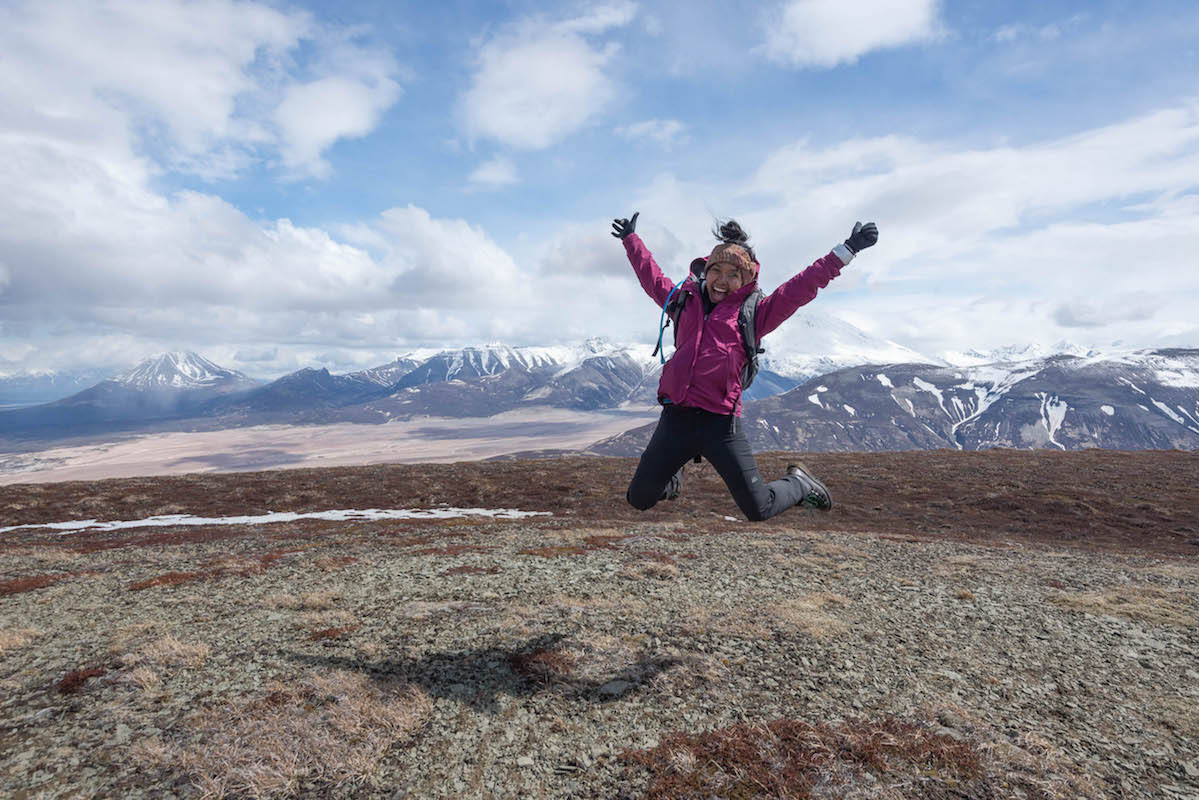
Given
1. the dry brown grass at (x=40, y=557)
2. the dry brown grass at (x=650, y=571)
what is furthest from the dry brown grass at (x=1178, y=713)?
the dry brown grass at (x=40, y=557)

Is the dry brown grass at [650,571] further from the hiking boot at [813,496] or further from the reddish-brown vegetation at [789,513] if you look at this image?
the reddish-brown vegetation at [789,513]

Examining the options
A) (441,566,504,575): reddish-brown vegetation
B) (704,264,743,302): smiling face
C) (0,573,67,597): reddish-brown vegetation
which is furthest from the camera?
(441,566,504,575): reddish-brown vegetation

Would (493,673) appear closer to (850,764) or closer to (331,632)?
(331,632)

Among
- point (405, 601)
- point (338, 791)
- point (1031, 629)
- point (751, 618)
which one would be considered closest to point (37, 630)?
point (405, 601)

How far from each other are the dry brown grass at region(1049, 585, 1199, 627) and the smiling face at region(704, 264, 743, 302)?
35.5 feet

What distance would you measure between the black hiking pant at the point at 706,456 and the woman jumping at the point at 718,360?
0.02 meters

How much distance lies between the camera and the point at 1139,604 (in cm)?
1210

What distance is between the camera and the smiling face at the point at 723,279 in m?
8.24

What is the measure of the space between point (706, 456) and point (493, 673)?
15.3ft

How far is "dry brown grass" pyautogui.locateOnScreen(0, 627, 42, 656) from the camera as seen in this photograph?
9.35m

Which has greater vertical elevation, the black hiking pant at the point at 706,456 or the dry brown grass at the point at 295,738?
the black hiking pant at the point at 706,456

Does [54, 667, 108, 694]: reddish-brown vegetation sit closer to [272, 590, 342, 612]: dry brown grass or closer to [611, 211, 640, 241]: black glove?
[272, 590, 342, 612]: dry brown grass

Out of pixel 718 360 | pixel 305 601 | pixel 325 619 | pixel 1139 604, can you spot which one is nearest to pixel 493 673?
pixel 325 619

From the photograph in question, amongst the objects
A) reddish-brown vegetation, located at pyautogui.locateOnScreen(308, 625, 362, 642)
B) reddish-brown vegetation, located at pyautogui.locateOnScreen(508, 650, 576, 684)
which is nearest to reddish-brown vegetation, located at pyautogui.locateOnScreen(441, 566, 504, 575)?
reddish-brown vegetation, located at pyautogui.locateOnScreen(308, 625, 362, 642)
